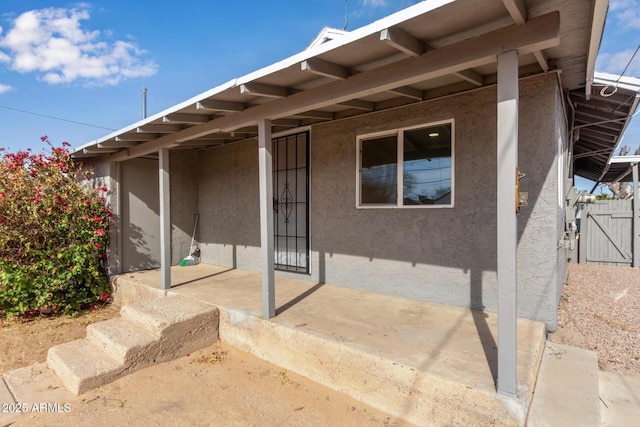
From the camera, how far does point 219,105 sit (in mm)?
3928

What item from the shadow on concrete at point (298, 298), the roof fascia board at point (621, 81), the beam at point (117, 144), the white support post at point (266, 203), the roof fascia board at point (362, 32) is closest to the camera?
the roof fascia board at point (362, 32)

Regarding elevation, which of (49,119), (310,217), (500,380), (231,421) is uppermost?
(49,119)

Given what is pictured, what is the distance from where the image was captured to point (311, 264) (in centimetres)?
550

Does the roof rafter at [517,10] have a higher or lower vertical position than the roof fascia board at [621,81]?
lower

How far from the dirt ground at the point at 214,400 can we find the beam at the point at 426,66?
2.66m

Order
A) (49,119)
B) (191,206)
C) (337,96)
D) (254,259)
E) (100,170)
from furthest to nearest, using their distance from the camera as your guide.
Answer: (49,119)
(191,206)
(100,170)
(254,259)
(337,96)

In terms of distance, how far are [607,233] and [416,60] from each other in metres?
9.58

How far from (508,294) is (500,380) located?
0.57m

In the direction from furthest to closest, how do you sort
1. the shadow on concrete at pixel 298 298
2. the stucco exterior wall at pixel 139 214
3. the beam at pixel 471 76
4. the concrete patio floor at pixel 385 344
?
the stucco exterior wall at pixel 139 214
the shadow on concrete at pixel 298 298
the beam at pixel 471 76
the concrete patio floor at pixel 385 344

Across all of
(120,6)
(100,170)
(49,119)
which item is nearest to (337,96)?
(100,170)

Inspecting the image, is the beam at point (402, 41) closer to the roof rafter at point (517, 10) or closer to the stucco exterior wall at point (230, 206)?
the roof rafter at point (517, 10)

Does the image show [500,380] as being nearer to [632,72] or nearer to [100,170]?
[632,72]

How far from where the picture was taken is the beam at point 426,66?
2.16 meters

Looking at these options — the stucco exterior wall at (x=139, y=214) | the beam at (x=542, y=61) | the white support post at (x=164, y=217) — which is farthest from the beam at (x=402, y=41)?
the stucco exterior wall at (x=139, y=214)
